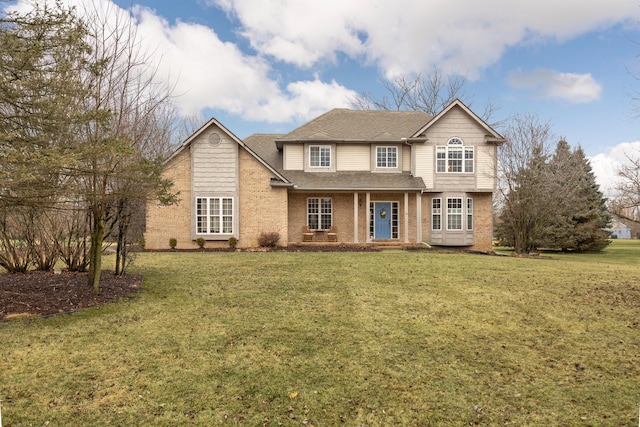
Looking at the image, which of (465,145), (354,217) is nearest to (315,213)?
(354,217)

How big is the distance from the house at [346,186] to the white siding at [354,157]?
58 mm

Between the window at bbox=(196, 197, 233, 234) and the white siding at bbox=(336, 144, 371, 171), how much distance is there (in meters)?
6.82

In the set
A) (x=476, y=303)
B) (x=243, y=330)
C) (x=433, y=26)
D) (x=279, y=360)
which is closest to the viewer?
(x=279, y=360)

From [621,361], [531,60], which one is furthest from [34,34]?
[531,60]

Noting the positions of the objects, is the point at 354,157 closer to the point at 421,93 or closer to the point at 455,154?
the point at 455,154

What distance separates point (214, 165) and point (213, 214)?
2506mm

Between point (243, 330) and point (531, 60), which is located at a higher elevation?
point (531, 60)

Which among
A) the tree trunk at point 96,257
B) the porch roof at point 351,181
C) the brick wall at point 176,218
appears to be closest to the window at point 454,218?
the porch roof at point 351,181

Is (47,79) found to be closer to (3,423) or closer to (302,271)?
(3,423)

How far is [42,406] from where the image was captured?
376cm

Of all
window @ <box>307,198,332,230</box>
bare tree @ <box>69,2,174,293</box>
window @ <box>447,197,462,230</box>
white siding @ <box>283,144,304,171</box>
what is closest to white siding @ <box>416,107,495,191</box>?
window @ <box>447,197,462,230</box>

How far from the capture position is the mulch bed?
7.03 m

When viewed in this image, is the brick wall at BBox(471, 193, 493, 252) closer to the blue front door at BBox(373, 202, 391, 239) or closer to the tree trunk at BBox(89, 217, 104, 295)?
the blue front door at BBox(373, 202, 391, 239)

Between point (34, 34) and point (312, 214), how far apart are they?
626 inches
